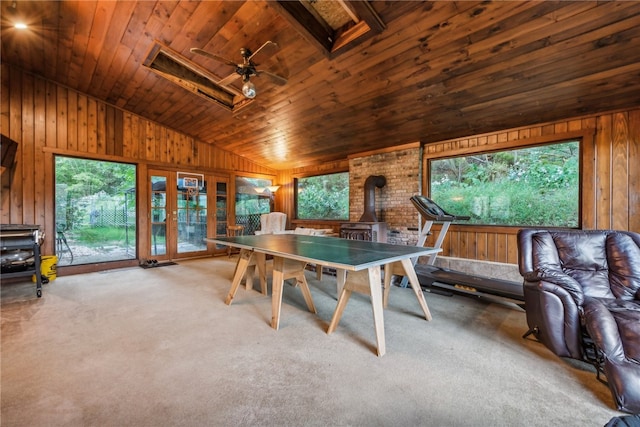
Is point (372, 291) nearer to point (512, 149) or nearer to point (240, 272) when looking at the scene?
point (240, 272)

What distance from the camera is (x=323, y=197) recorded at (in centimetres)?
652

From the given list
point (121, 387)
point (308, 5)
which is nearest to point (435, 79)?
point (308, 5)

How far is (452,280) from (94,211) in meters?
6.33

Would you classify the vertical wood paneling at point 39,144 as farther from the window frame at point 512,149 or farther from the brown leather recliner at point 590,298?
the brown leather recliner at point 590,298

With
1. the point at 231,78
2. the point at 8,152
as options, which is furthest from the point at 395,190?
the point at 8,152

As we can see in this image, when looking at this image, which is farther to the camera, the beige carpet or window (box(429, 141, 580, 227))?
window (box(429, 141, 580, 227))

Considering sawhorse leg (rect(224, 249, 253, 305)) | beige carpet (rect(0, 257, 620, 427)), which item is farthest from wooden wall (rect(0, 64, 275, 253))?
sawhorse leg (rect(224, 249, 253, 305))

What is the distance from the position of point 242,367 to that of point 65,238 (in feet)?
16.4

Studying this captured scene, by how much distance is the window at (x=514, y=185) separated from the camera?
11.5ft

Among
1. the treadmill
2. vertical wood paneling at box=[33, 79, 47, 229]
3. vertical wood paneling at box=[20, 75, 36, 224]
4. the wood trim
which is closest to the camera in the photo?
the treadmill

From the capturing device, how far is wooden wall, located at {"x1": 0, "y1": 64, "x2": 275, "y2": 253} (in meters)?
4.05

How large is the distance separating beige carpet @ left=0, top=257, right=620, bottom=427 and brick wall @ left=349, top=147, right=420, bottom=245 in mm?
1963

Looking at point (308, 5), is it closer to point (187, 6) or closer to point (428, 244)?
point (187, 6)

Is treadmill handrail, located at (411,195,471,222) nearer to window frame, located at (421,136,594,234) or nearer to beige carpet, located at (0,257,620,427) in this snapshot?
beige carpet, located at (0,257,620,427)
